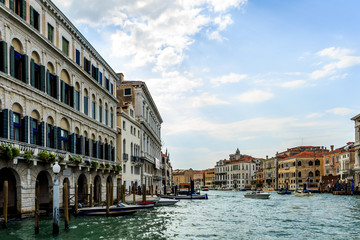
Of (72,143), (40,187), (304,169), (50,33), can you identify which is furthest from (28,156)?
(304,169)

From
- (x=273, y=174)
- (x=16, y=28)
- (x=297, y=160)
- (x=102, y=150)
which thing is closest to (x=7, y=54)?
(x=16, y=28)

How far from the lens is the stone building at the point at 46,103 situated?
19.3 metres

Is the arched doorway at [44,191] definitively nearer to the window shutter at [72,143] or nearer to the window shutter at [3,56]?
the window shutter at [72,143]

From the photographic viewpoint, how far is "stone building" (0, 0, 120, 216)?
761 inches

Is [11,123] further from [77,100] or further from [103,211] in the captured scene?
[77,100]

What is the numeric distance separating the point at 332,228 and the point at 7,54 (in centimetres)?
1791

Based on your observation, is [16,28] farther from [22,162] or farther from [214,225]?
[214,225]

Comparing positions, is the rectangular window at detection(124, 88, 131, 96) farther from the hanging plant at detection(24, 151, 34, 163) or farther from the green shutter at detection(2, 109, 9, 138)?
the green shutter at detection(2, 109, 9, 138)

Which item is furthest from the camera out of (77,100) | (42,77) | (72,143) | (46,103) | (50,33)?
(77,100)

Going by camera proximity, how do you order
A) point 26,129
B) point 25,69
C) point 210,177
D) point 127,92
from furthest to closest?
point 210,177, point 127,92, point 25,69, point 26,129

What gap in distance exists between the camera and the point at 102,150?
34.3 metres

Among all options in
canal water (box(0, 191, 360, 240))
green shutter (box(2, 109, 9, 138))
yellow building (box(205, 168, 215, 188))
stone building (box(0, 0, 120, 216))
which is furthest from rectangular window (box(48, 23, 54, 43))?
yellow building (box(205, 168, 215, 188))

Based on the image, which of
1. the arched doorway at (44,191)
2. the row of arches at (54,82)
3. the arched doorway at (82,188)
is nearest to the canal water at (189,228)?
the arched doorway at (44,191)

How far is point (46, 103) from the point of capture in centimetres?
2309
